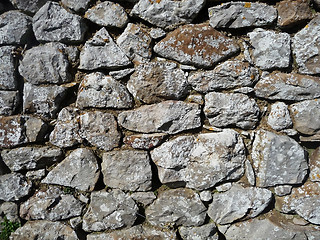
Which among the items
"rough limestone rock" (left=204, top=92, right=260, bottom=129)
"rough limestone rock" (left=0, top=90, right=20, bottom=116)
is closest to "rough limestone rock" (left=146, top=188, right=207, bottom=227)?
"rough limestone rock" (left=204, top=92, right=260, bottom=129)

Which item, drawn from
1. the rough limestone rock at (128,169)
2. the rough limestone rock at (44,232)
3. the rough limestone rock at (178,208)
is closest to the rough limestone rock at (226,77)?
the rough limestone rock at (128,169)

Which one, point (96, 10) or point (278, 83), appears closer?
point (278, 83)

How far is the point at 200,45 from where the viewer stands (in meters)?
1.89

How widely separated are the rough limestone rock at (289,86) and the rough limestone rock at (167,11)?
27.7 inches

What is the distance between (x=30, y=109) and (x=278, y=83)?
186 centimetres

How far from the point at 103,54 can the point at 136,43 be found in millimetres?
263

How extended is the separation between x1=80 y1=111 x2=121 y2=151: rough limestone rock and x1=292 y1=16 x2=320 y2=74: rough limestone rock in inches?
55.5

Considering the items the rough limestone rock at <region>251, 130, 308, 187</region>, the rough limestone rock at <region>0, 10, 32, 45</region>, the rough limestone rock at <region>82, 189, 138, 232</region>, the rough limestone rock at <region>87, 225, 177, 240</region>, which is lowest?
the rough limestone rock at <region>87, 225, 177, 240</region>

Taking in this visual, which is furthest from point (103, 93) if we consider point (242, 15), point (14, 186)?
point (242, 15)

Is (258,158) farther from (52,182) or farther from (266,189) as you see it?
(52,182)

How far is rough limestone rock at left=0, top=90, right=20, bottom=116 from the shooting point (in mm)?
2061

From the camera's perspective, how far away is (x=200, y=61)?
1.91 m

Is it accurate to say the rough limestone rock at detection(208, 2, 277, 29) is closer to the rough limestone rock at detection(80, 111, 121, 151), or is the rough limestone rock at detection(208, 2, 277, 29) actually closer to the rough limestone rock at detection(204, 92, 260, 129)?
the rough limestone rock at detection(204, 92, 260, 129)

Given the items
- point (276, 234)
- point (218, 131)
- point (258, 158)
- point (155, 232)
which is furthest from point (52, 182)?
point (276, 234)
